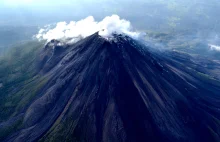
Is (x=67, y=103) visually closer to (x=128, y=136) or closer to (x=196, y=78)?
(x=128, y=136)

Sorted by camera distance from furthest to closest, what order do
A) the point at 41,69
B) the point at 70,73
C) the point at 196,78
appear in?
1. the point at 41,69
2. the point at 196,78
3. the point at 70,73

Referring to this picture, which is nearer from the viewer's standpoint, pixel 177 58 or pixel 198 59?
pixel 177 58

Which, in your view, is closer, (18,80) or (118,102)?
(118,102)

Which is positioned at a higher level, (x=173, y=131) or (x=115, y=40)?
(x=115, y=40)

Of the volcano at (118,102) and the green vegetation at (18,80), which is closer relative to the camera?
the volcano at (118,102)

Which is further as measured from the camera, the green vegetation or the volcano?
the green vegetation

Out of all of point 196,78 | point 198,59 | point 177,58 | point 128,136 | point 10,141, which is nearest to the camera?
point 128,136

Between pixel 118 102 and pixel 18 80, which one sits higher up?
pixel 18 80

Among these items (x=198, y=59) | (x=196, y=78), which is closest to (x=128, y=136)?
(x=196, y=78)
